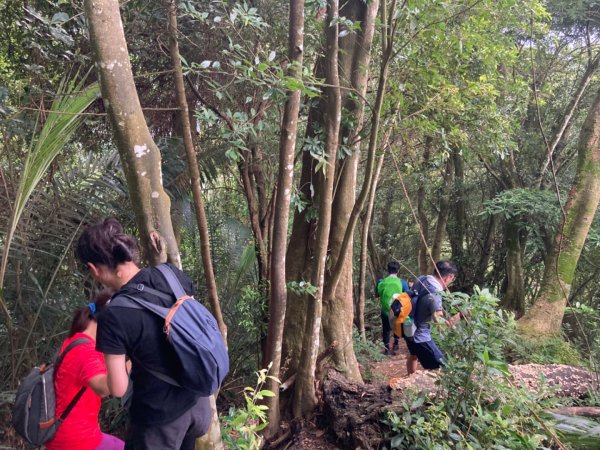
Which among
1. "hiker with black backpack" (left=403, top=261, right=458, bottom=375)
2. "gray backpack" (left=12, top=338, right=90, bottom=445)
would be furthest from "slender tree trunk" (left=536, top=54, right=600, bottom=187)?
"gray backpack" (left=12, top=338, right=90, bottom=445)

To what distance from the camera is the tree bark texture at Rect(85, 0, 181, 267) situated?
6.26 ft

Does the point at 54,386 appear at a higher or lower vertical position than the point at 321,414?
higher

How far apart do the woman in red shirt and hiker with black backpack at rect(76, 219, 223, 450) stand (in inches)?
10.6

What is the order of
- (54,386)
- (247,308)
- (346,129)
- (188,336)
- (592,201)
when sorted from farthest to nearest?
1. (592,201)
2. (247,308)
3. (346,129)
4. (54,386)
5. (188,336)

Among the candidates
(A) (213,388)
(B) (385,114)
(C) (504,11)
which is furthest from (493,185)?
(A) (213,388)

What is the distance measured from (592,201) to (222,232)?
523cm

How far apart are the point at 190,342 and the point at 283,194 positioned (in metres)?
1.60

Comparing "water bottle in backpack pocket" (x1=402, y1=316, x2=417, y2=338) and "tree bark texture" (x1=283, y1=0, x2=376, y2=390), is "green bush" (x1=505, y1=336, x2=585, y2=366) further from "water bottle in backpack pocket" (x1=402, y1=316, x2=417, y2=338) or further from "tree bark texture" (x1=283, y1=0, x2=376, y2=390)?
"tree bark texture" (x1=283, y1=0, x2=376, y2=390)

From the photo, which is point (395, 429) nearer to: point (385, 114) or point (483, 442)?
point (483, 442)

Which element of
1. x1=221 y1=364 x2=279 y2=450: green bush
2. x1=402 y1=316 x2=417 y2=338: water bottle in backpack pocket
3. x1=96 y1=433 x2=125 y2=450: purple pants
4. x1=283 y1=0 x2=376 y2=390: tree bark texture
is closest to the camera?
x1=221 y1=364 x2=279 y2=450: green bush

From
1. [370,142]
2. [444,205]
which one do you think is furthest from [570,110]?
[370,142]

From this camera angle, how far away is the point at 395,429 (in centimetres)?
299

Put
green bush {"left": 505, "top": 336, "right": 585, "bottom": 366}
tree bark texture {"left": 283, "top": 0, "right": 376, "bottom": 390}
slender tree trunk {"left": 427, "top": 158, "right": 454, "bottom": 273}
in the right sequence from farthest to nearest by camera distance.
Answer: slender tree trunk {"left": 427, "top": 158, "right": 454, "bottom": 273}, green bush {"left": 505, "top": 336, "right": 585, "bottom": 366}, tree bark texture {"left": 283, "top": 0, "right": 376, "bottom": 390}

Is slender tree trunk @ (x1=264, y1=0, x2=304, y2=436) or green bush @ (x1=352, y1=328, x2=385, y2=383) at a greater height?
slender tree trunk @ (x1=264, y1=0, x2=304, y2=436)
